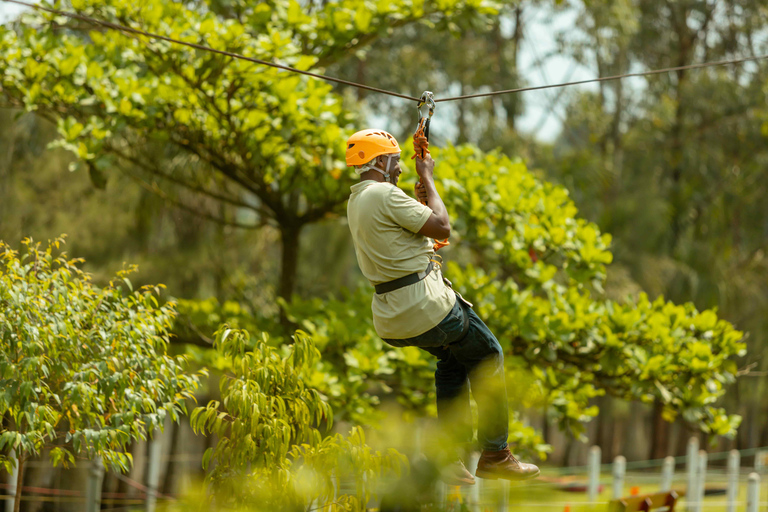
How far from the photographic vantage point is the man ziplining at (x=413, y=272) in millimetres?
3162

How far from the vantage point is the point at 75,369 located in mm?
3713

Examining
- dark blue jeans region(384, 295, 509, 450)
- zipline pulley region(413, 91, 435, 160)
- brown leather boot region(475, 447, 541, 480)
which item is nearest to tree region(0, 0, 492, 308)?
zipline pulley region(413, 91, 435, 160)

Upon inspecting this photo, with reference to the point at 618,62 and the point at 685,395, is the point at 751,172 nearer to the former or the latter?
the point at 618,62

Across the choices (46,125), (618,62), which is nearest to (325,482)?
(46,125)

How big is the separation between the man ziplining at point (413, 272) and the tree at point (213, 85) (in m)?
2.64

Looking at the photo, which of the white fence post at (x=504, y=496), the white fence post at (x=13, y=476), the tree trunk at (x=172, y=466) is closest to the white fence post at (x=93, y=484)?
the white fence post at (x=13, y=476)

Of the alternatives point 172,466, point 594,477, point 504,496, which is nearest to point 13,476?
point 504,496

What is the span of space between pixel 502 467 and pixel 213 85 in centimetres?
365

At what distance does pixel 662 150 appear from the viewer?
1620cm

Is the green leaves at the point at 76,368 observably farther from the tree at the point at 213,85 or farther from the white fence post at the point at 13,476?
the tree at the point at 213,85

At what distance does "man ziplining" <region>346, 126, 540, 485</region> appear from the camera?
3162 millimetres

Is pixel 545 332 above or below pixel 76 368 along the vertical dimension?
above

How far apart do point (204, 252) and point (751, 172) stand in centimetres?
1076

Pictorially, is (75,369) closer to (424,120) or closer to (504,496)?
(424,120)
